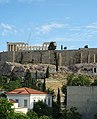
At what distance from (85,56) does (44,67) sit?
7680 mm

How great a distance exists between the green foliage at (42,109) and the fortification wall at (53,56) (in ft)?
92.9

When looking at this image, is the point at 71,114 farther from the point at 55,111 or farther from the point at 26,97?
the point at 26,97

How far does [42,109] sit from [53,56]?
3130 centimetres

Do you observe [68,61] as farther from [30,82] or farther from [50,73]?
[30,82]

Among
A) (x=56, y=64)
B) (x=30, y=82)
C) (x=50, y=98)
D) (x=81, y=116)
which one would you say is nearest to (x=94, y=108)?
(x=81, y=116)

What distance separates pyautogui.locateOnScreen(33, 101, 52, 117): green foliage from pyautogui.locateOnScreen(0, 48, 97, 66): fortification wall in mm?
28312

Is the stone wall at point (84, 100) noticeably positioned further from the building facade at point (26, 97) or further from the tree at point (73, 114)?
the building facade at point (26, 97)

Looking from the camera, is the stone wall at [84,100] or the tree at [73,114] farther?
the stone wall at [84,100]

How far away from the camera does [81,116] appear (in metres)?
38.6

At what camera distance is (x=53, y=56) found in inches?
2726

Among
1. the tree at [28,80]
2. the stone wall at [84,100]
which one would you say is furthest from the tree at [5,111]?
the tree at [28,80]

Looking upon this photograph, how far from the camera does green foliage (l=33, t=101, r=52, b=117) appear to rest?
38094 millimetres

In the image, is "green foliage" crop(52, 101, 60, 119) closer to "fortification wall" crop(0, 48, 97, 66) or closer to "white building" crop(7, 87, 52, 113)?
"white building" crop(7, 87, 52, 113)

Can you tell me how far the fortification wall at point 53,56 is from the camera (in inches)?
2653
